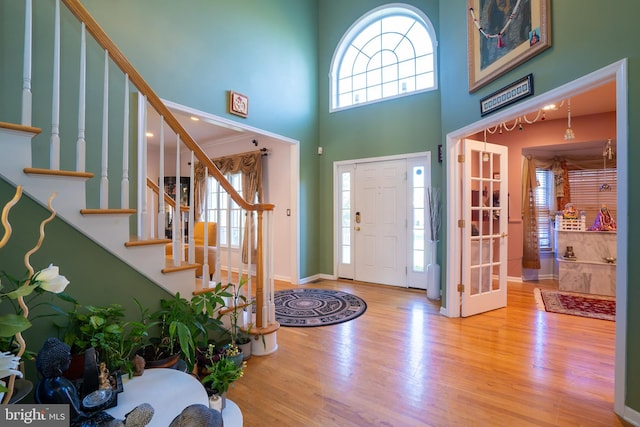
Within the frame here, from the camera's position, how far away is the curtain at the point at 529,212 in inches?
192

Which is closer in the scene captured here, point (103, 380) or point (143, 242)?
point (103, 380)

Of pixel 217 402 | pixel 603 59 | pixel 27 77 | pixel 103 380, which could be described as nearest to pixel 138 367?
pixel 103 380

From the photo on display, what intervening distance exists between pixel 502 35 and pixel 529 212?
3460mm

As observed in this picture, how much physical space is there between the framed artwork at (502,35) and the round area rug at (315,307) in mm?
2676

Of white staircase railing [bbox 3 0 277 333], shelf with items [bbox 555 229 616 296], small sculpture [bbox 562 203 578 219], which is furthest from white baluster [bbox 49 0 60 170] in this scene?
small sculpture [bbox 562 203 578 219]

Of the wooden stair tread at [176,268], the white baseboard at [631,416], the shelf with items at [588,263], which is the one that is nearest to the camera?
the white baseboard at [631,416]

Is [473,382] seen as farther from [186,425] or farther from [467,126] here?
[467,126]

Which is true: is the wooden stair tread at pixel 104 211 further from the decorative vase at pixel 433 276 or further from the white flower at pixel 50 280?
the decorative vase at pixel 433 276

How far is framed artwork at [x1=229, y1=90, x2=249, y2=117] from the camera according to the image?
3586mm

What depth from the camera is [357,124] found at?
4773 millimetres

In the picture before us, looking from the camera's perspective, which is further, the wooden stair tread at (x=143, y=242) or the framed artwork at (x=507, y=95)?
the framed artwork at (x=507, y=95)

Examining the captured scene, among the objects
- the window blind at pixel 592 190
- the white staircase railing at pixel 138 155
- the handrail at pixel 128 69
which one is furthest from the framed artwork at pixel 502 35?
the window blind at pixel 592 190

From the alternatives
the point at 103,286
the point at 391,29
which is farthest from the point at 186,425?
the point at 391,29
